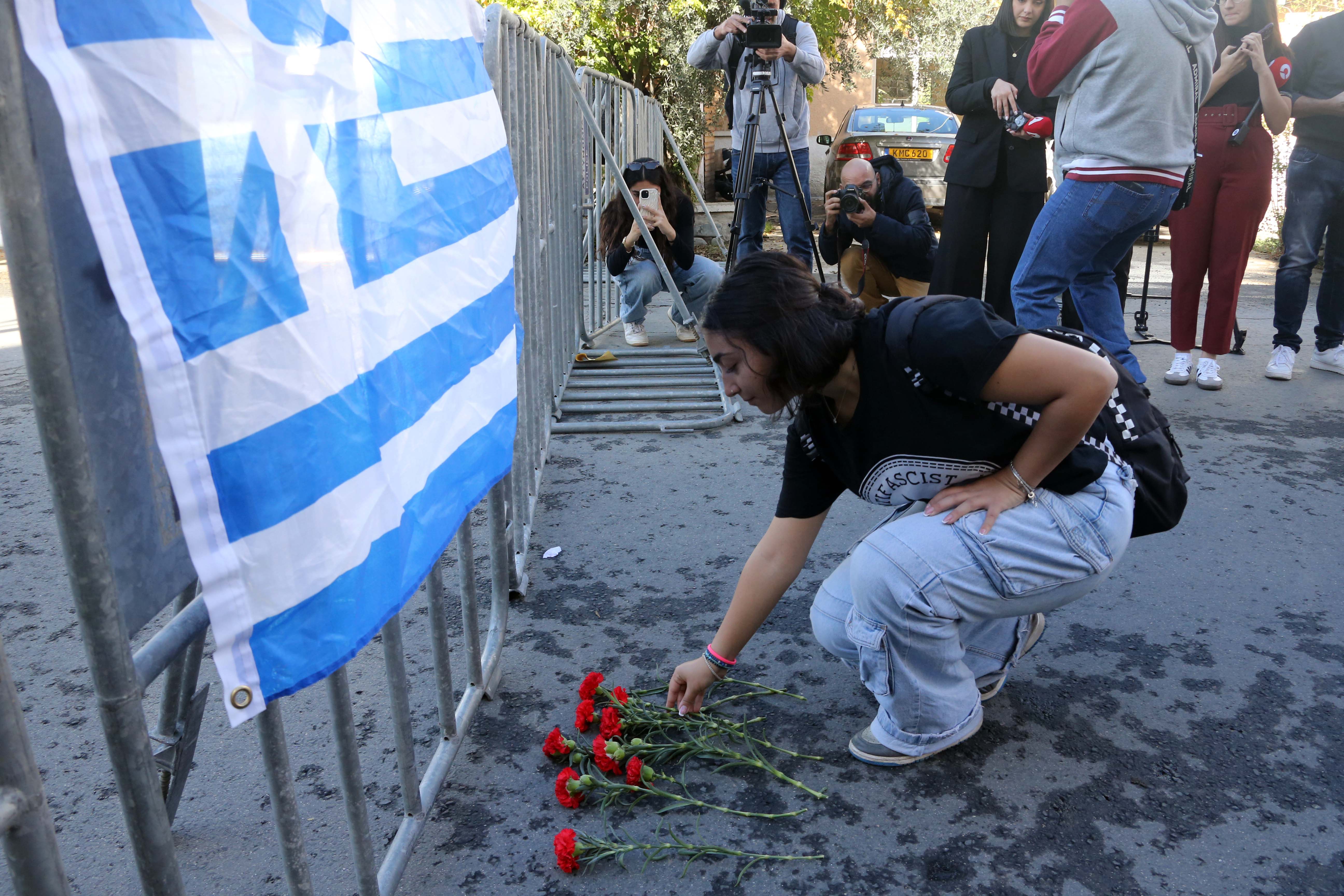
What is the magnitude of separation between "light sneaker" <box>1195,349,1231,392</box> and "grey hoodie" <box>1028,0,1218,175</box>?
171 cm

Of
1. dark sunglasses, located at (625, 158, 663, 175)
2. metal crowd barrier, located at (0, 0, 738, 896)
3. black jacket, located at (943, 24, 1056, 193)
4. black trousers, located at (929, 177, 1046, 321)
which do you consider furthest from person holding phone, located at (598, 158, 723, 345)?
metal crowd barrier, located at (0, 0, 738, 896)

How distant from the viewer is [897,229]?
17.2ft

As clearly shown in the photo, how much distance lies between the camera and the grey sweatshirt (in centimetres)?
582

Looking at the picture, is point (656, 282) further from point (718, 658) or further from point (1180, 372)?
point (718, 658)

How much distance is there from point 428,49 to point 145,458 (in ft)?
2.89

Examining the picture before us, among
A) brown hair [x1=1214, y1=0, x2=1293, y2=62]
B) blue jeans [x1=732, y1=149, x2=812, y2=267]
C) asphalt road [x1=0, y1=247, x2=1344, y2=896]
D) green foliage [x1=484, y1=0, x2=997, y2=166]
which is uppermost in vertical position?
green foliage [x1=484, y1=0, x2=997, y2=166]

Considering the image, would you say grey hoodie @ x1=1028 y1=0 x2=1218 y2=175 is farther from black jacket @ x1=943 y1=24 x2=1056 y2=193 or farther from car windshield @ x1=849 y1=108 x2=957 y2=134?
car windshield @ x1=849 y1=108 x2=957 y2=134

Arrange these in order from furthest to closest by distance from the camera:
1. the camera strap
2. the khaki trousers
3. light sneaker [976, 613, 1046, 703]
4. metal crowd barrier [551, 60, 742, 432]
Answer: the khaki trousers → metal crowd barrier [551, 60, 742, 432] → the camera strap → light sneaker [976, 613, 1046, 703]

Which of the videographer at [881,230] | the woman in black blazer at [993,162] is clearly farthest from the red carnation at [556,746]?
the videographer at [881,230]

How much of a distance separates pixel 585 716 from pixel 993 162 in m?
3.42

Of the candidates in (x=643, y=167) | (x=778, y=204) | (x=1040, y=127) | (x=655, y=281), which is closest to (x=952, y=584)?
(x=1040, y=127)

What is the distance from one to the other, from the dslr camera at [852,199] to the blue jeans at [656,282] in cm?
94

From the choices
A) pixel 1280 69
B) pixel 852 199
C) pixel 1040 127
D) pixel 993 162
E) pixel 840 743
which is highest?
pixel 1280 69

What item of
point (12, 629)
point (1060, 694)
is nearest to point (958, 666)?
point (1060, 694)
